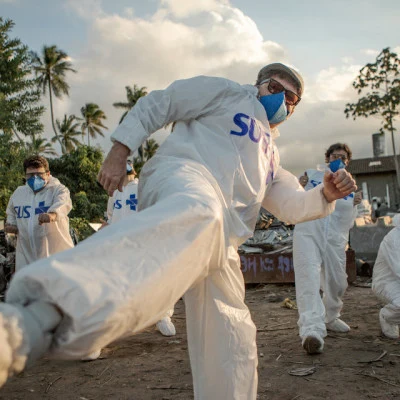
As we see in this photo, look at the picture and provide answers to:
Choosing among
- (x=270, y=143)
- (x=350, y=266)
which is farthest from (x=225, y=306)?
(x=350, y=266)

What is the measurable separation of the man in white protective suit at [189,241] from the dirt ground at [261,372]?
1.29 metres

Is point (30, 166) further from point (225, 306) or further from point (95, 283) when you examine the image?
point (95, 283)

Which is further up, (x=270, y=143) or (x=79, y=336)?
(x=270, y=143)

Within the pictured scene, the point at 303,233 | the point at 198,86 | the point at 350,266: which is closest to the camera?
the point at 198,86

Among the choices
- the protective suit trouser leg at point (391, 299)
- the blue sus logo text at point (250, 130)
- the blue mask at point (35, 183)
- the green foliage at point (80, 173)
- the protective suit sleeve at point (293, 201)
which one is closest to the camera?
the blue sus logo text at point (250, 130)

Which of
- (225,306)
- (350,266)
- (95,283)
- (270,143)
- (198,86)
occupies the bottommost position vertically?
(350,266)

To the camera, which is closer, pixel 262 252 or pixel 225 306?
pixel 225 306

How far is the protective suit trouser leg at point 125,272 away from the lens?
130cm

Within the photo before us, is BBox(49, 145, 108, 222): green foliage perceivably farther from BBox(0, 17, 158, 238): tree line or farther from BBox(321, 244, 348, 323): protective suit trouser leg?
BBox(321, 244, 348, 323): protective suit trouser leg

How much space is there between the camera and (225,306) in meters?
2.28

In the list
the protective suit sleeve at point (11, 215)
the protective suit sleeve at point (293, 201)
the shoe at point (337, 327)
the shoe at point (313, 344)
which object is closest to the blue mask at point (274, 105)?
the protective suit sleeve at point (293, 201)

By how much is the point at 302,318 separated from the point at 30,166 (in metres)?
3.92

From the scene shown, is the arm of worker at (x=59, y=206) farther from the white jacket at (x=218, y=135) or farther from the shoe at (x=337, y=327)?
the white jacket at (x=218, y=135)

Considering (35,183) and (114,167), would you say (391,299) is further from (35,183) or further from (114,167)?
(35,183)
